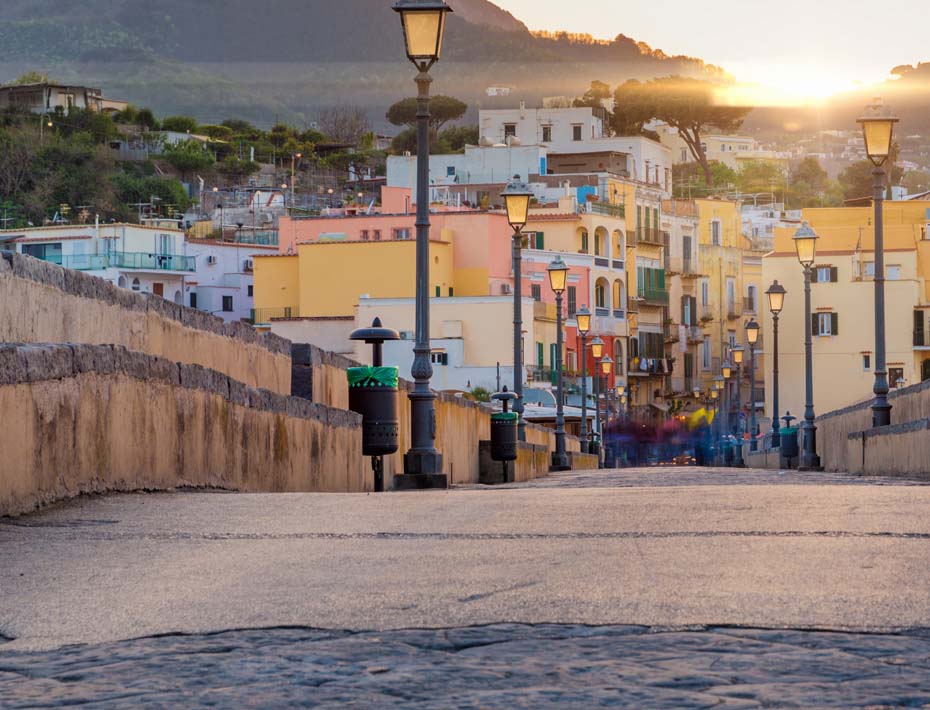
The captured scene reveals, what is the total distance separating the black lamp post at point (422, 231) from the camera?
18.5 meters

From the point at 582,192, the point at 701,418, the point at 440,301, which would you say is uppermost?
the point at 582,192

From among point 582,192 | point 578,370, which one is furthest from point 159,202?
point 578,370

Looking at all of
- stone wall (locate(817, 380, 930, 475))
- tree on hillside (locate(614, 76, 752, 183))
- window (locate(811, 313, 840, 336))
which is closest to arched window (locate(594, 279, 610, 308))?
window (locate(811, 313, 840, 336))

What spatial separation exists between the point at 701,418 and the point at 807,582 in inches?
4198

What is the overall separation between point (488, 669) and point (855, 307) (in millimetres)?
88746

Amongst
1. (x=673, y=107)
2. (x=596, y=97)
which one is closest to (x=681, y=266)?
(x=673, y=107)

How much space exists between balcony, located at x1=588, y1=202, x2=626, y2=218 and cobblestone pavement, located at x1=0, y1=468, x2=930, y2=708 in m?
94.2

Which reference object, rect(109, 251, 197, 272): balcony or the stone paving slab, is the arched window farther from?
the stone paving slab

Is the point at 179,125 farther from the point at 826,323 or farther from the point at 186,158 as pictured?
the point at 826,323

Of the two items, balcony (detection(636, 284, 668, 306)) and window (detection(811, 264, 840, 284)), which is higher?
window (detection(811, 264, 840, 284))

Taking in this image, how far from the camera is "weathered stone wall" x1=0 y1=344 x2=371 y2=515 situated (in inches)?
401

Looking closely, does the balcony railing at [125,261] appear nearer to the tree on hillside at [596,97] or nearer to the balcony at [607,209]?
the balcony at [607,209]

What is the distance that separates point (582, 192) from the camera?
107312mm

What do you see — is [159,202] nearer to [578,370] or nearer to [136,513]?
[578,370]
